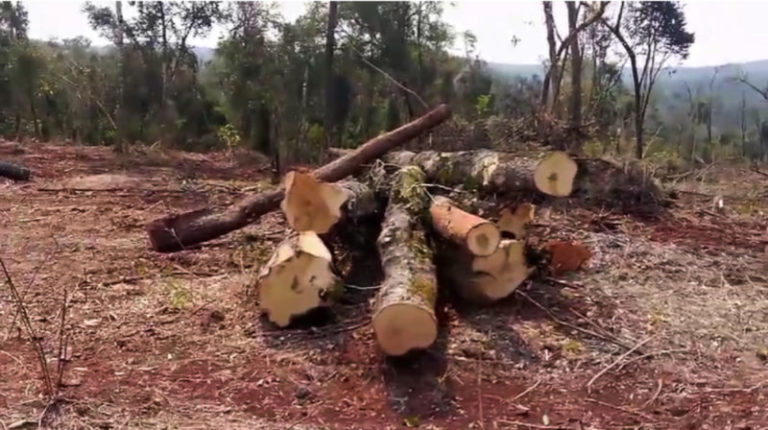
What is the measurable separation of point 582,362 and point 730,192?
216 inches

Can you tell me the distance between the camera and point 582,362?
371 cm

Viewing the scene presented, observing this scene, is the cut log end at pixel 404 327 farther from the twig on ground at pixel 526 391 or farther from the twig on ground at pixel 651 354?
the twig on ground at pixel 651 354

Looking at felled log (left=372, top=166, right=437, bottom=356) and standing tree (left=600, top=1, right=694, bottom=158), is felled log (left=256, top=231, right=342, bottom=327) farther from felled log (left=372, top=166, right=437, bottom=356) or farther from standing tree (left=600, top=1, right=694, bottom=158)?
standing tree (left=600, top=1, right=694, bottom=158)

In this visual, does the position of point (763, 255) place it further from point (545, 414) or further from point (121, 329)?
point (121, 329)

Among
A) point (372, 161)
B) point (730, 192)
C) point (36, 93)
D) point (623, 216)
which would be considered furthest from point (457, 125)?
point (36, 93)

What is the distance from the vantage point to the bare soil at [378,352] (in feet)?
10.8

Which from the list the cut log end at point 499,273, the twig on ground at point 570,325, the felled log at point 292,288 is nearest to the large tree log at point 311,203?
the felled log at point 292,288

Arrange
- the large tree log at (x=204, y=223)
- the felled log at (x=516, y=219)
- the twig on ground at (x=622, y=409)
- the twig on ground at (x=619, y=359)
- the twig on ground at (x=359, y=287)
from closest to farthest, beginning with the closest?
the twig on ground at (x=622, y=409), the twig on ground at (x=619, y=359), the twig on ground at (x=359, y=287), the felled log at (x=516, y=219), the large tree log at (x=204, y=223)

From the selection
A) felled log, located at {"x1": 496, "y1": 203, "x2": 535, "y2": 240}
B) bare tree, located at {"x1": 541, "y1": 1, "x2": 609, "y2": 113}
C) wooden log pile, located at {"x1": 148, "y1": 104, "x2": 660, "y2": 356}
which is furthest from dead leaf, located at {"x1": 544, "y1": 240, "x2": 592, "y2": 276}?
bare tree, located at {"x1": 541, "y1": 1, "x2": 609, "y2": 113}

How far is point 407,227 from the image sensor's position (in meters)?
4.54

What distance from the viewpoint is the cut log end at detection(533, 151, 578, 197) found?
221 inches

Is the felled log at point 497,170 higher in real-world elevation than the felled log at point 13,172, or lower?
higher

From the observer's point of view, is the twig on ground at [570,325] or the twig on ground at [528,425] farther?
the twig on ground at [570,325]

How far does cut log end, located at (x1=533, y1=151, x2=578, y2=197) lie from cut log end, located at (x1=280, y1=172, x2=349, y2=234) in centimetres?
169
